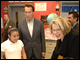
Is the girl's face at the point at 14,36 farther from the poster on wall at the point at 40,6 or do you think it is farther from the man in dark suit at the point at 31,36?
the poster on wall at the point at 40,6

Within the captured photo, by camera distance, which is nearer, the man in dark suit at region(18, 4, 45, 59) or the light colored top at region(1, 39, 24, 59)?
the light colored top at region(1, 39, 24, 59)

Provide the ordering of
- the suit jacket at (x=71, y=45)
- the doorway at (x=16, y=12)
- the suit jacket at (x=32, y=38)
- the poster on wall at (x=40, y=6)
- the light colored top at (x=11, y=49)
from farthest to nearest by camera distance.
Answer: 1. the doorway at (x=16, y=12)
2. the poster on wall at (x=40, y=6)
3. the suit jacket at (x=32, y=38)
4. the light colored top at (x=11, y=49)
5. the suit jacket at (x=71, y=45)

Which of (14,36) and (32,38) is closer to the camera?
(14,36)

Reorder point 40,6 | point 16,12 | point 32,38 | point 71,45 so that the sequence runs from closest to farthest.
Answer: point 71,45 < point 32,38 < point 40,6 < point 16,12

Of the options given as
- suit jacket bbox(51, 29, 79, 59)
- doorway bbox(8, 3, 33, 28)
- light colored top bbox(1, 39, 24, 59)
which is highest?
doorway bbox(8, 3, 33, 28)

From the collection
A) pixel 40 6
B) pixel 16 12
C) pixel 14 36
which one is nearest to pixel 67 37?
pixel 14 36

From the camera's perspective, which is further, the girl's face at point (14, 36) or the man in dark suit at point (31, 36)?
the man in dark suit at point (31, 36)

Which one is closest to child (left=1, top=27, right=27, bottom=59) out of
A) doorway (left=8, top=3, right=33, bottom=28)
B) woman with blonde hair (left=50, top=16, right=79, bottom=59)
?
woman with blonde hair (left=50, top=16, right=79, bottom=59)

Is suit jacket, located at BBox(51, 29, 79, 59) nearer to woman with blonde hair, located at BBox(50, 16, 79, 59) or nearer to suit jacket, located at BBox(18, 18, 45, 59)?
woman with blonde hair, located at BBox(50, 16, 79, 59)

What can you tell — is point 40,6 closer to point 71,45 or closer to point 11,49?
point 11,49

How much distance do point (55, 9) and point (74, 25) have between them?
5.28ft

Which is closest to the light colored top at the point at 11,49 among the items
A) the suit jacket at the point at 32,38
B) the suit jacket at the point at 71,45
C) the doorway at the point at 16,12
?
the suit jacket at the point at 32,38

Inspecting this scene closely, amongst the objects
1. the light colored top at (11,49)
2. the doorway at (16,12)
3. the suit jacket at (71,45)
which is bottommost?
the light colored top at (11,49)

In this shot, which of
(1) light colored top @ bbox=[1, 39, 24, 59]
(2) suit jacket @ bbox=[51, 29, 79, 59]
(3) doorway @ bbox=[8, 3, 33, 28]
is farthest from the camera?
(3) doorway @ bbox=[8, 3, 33, 28]
